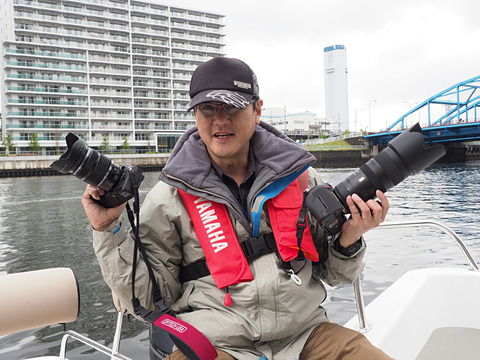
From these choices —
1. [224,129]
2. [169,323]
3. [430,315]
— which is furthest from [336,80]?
[169,323]

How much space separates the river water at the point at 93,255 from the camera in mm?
4486

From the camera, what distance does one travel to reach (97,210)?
140 cm

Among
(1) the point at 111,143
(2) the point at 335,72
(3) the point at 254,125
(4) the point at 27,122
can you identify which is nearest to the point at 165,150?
(1) the point at 111,143

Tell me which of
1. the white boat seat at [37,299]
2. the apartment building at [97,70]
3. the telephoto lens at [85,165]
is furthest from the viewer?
the apartment building at [97,70]

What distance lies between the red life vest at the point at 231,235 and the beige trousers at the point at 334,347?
0.26 m

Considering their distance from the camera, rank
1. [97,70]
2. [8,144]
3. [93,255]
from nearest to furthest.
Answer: [93,255] < [8,144] < [97,70]

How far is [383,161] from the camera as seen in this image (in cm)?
139

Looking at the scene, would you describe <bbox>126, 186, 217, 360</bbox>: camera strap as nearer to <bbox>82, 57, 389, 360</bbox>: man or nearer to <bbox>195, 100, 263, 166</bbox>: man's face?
<bbox>82, 57, 389, 360</bbox>: man

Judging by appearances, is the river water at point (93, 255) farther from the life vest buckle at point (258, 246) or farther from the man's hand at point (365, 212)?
the man's hand at point (365, 212)

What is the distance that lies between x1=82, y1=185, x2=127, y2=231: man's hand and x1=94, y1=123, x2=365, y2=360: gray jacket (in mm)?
43

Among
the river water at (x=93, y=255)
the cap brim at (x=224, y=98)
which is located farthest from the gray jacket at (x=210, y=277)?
the river water at (x=93, y=255)

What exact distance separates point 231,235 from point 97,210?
47 centimetres

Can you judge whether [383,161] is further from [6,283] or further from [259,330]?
[6,283]

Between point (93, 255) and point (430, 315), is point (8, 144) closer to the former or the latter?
point (93, 255)
